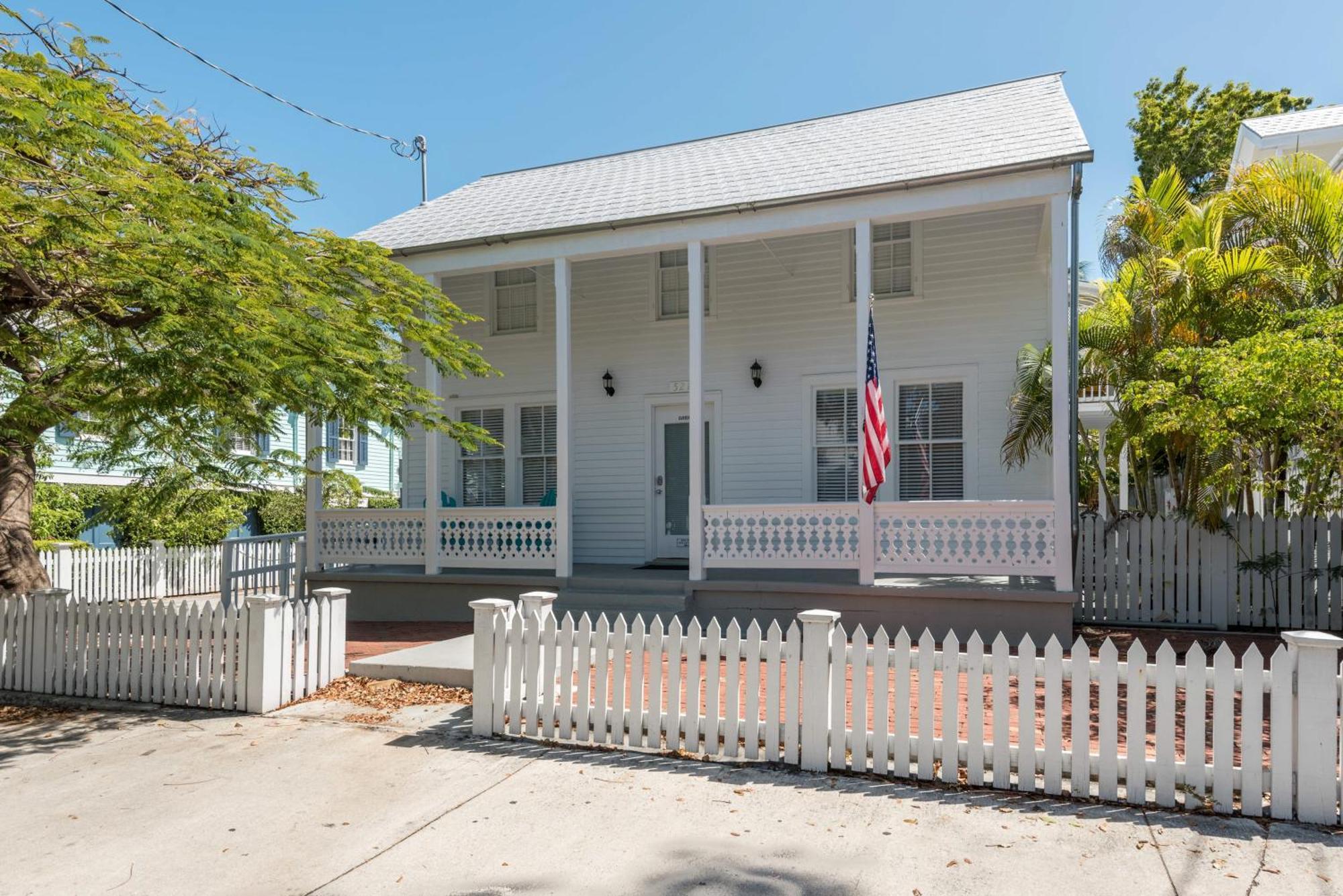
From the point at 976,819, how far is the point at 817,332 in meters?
8.53

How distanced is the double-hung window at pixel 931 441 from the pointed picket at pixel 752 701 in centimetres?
682

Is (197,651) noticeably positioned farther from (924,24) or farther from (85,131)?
(924,24)

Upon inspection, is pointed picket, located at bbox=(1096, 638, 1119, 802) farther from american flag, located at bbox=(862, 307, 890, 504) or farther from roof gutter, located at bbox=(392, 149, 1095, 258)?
roof gutter, located at bbox=(392, 149, 1095, 258)

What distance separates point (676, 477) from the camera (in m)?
12.9

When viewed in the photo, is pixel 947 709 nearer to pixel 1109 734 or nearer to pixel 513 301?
pixel 1109 734

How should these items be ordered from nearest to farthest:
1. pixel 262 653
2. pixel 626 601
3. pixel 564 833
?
pixel 564 833 → pixel 262 653 → pixel 626 601

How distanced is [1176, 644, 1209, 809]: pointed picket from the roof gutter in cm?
574

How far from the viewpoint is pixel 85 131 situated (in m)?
→ 4.77

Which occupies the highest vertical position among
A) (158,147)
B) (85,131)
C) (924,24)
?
(924,24)

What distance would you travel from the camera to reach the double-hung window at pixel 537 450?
1347cm

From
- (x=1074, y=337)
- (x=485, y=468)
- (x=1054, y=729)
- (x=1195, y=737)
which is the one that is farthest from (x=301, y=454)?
(x=1195, y=737)

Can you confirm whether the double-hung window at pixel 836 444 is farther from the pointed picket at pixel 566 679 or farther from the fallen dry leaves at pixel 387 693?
the pointed picket at pixel 566 679

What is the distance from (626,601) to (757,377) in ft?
13.0

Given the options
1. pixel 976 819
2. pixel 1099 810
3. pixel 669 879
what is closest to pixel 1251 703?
pixel 1099 810
